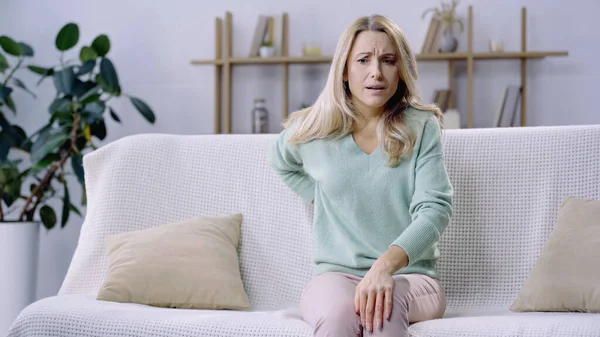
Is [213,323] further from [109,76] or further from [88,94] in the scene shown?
[109,76]

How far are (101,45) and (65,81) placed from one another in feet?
0.85

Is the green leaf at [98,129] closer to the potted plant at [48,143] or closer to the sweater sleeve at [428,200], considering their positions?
the potted plant at [48,143]

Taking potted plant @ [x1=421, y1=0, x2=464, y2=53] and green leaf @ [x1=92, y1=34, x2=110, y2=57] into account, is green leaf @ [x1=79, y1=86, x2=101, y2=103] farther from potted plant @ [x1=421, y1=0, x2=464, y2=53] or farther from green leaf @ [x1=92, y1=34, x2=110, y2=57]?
potted plant @ [x1=421, y1=0, x2=464, y2=53]

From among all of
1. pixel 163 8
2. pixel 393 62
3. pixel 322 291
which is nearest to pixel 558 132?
pixel 393 62

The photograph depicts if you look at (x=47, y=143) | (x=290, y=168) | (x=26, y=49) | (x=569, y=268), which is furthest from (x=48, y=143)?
(x=569, y=268)

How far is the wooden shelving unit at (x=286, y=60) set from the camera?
12.1 feet

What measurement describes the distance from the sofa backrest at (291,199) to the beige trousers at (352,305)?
297 millimetres

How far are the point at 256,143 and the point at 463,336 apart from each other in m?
0.93

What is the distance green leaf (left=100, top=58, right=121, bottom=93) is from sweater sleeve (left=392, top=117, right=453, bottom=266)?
2.12 metres

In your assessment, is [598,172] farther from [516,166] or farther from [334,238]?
[334,238]

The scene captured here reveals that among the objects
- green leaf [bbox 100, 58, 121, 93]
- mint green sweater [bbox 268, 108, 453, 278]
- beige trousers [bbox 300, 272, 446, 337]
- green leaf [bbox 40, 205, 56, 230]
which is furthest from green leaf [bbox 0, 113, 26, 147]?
beige trousers [bbox 300, 272, 446, 337]

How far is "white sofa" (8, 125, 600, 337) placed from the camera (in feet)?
5.70

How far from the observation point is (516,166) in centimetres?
202

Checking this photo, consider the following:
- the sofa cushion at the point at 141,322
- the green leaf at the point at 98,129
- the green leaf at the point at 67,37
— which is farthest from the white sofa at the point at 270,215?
the green leaf at the point at 67,37
